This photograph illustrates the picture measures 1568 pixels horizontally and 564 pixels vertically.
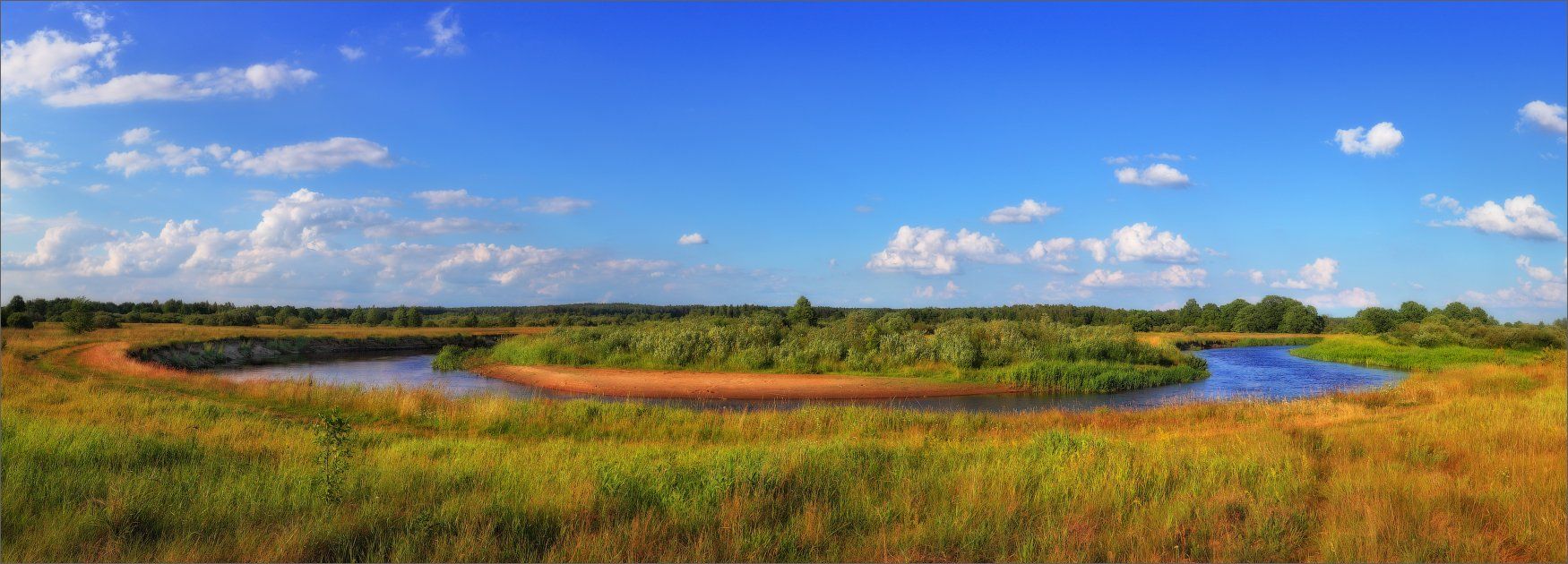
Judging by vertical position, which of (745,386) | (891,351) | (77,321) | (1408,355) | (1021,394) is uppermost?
(77,321)

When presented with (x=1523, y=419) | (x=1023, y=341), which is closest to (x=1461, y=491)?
(x=1523, y=419)

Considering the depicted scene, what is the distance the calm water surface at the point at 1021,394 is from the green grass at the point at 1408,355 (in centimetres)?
208

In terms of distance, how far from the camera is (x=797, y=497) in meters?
8.20

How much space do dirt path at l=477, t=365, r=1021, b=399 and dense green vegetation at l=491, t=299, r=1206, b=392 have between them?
6.70ft

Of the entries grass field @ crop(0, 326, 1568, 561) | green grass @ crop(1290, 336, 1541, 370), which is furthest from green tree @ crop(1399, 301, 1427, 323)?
grass field @ crop(0, 326, 1568, 561)

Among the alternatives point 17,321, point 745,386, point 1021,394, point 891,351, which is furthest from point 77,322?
point 1021,394

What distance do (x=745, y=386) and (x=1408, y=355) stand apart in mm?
47107

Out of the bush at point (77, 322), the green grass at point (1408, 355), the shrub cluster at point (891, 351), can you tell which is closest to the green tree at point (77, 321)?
the bush at point (77, 322)

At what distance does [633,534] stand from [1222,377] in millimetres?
44635

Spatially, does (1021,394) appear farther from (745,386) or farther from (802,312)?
(802,312)

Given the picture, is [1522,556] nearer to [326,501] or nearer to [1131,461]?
[1131,461]

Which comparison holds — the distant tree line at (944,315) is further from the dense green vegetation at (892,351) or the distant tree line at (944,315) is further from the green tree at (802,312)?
the dense green vegetation at (892,351)

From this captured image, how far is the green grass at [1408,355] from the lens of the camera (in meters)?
44.5

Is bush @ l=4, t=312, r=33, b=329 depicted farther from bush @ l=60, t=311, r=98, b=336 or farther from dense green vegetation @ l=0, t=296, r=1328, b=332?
dense green vegetation @ l=0, t=296, r=1328, b=332
